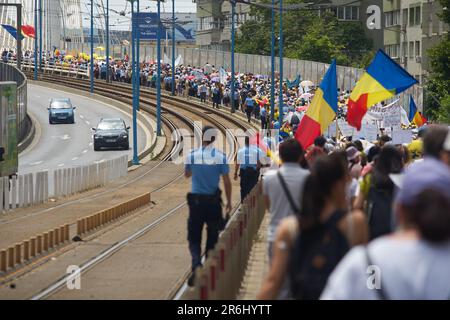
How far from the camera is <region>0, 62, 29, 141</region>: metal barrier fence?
6544 cm

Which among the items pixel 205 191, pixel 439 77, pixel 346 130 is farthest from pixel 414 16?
pixel 205 191

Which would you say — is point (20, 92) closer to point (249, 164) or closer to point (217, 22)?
point (249, 164)

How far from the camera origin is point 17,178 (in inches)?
1373

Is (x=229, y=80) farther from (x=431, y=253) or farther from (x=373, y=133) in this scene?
(x=431, y=253)

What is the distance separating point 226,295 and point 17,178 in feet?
76.1

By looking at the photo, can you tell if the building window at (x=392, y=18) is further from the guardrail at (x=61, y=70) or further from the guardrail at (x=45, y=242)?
the guardrail at (x=45, y=242)

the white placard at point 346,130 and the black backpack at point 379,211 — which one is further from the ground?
the black backpack at point 379,211

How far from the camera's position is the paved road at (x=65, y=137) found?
58000 mm

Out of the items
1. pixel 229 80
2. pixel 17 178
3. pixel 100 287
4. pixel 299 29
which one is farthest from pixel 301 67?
pixel 100 287

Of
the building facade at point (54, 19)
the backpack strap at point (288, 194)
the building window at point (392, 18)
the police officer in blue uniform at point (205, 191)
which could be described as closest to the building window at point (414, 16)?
the building window at point (392, 18)

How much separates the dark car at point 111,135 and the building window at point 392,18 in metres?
31.8

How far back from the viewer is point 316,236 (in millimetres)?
7105

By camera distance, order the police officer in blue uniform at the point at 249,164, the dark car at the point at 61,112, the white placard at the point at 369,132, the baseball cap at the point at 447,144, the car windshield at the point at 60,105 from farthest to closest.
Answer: the car windshield at the point at 60,105 < the dark car at the point at 61,112 < the white placard at the point at 369,132 < the police officer in blue uniform at the point at 249,164 < the baseball cap at the point at 447,144

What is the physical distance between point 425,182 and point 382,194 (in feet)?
17.9
